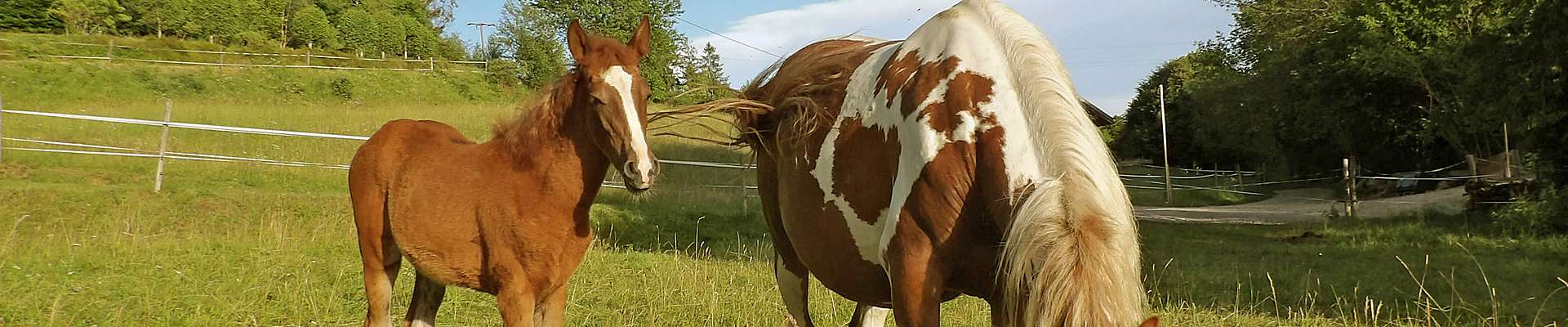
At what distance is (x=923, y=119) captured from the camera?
2744 millimetres

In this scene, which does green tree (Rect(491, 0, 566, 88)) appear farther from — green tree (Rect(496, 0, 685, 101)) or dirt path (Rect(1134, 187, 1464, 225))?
dirt path (Rect(1134, 187, 1464, 225))

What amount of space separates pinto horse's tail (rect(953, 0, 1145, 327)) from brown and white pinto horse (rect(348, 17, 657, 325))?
1181 mm

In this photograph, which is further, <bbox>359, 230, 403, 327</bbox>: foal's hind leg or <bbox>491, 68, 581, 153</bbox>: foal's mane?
<bbox>359, 230, 403, 327</bbox>: foal's hind leg

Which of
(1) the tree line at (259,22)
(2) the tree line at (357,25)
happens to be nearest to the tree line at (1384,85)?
(2) the tree line at (357,25)

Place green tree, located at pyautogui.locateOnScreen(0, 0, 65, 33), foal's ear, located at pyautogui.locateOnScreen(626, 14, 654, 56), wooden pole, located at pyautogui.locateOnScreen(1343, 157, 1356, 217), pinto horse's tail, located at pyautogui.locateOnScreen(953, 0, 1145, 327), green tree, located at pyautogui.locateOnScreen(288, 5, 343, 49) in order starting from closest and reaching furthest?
pinto horse's tail, located at pyautogui.locateOnScreen(953, 0, 1145, 327) < foal's ear, located at pyautogui.locateOnScreen(626, 14, 654, 56) < wooden pole, located at pyautogui.locateOnScreen(1343, 157, 1356, 217) < green tree, located at pyautogui.locateOnScreen(0, 0, 65, 33) < green tree, located at pyautogui.locateOnScreen(288, 5, 343, 49)

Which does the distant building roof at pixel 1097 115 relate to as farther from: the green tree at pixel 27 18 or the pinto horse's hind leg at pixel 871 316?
the green tree at pixel 27 18

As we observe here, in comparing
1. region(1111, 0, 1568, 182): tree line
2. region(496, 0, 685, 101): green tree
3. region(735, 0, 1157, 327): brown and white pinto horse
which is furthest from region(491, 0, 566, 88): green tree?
region(735, 0, 1157, 327): brown and white pinto horse

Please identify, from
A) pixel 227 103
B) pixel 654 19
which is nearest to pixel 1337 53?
pixel 654 19

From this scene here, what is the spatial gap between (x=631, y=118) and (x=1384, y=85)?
25.1m

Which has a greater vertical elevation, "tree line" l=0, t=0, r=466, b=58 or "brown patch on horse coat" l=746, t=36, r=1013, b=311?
"tree line" l=0, t=0, r=466, b=58

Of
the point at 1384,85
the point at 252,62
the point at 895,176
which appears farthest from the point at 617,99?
the point at 252,62

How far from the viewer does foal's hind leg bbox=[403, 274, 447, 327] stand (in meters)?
4.00

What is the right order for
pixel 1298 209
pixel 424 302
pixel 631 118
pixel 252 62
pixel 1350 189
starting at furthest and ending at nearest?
pixel 252 62
pixel 1298 209
pixel 1350 189
pixel 424 302
pixel 631 118

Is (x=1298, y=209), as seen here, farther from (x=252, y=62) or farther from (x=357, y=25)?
(x=357, y=25)
